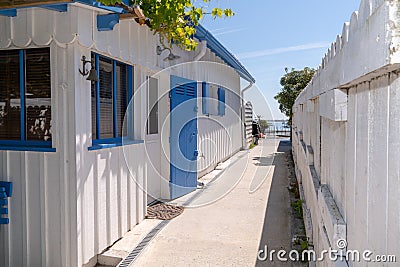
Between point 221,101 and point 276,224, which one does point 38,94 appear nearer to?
point 276,224

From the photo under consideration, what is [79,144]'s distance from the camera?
10.9 ft

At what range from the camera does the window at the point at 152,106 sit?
546 centimetres

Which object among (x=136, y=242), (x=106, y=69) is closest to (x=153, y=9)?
(x=106, y=69)

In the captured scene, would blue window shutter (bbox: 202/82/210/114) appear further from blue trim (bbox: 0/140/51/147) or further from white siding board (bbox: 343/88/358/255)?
white siding board (bbox: 343/88/358/255)

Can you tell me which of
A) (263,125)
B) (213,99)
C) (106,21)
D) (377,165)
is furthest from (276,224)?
(263,125)

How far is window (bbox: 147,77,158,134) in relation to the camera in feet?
17.9

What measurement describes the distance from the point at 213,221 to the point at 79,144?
2.43 metres

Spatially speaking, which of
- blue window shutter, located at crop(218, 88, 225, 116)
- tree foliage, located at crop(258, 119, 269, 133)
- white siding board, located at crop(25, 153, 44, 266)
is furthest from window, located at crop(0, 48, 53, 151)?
tree foliage, located at crop(258, 119, 269, 133)

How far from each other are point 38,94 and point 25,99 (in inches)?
6.7

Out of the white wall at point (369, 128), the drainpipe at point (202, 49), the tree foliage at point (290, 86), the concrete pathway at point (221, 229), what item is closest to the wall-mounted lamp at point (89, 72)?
the concrete pathway at point (221, 229)

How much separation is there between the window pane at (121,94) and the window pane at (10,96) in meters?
1.15

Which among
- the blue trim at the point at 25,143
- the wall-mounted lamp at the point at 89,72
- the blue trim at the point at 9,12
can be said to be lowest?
the blue trim at the point at 25,143

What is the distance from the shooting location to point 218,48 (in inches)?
315

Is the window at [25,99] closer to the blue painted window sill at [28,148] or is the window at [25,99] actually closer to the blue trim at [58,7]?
the blue painted window sill at [28,148]
